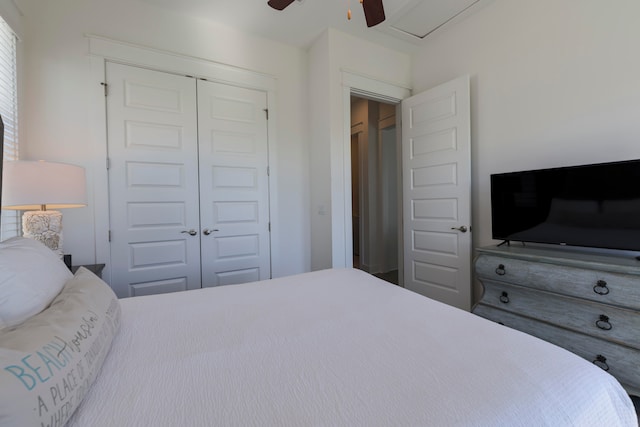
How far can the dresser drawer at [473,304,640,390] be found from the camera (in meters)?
1.44

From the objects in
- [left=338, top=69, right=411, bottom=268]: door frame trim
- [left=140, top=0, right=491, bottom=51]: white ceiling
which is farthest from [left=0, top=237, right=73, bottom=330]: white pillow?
[left=140, top=0, right=491, bottom=51]: white ceiling

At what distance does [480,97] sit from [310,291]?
2.47 meters

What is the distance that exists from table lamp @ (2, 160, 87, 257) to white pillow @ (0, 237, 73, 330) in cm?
71

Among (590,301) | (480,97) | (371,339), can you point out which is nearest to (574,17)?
(480,97)

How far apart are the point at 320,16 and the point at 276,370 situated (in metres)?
2.84

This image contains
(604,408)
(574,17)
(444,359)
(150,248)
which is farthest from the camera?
(150,248)

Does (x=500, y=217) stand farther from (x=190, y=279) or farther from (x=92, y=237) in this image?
(x=92, y=237)

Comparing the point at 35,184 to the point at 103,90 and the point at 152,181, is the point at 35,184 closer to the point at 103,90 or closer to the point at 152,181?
the point at 152,181

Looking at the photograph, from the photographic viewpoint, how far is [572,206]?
1848 millimetres

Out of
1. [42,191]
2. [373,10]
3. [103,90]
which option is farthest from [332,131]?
[42,191]

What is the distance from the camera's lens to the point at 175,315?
1.15 metres

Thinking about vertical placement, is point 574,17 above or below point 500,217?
above

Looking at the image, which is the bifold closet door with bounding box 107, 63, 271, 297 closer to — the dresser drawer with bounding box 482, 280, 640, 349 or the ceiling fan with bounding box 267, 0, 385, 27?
the ceiling fan with bounding box 267, 0, 385, 27

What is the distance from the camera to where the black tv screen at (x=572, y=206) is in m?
1.64
